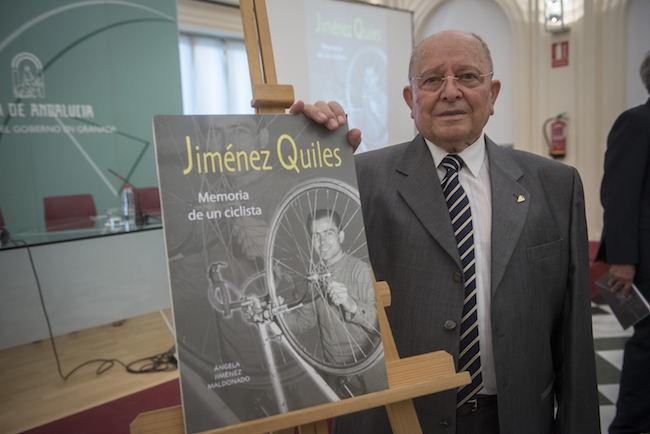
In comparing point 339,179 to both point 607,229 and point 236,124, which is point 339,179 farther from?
point 607,229

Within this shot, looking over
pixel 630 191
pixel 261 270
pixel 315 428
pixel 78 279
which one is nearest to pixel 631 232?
pixel 630 191

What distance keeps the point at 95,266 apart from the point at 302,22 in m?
2.51

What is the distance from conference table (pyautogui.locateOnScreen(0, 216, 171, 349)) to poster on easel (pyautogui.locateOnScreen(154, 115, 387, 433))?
6.05 feet

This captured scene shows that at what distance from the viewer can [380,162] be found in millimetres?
1358

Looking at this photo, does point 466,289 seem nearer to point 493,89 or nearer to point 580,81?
point 493,89

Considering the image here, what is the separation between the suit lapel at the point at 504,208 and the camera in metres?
1.17

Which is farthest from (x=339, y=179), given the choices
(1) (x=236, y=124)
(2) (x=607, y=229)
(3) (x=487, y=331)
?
(2) (x=607, y=229)

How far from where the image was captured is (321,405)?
0.87m

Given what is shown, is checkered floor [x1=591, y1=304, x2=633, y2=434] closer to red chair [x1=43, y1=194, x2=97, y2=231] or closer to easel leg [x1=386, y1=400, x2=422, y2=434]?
easel leg [x1=386, y1=400, x2=422, y2=434]

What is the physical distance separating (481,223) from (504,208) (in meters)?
0.06

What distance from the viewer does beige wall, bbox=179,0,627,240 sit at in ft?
16.5

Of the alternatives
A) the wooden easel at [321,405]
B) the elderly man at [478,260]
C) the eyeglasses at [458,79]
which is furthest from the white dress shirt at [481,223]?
the wooden easel at [321,405]

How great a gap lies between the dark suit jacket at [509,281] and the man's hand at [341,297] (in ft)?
1.02

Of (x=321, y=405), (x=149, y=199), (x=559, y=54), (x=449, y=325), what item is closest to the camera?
(x=321, y=405)
